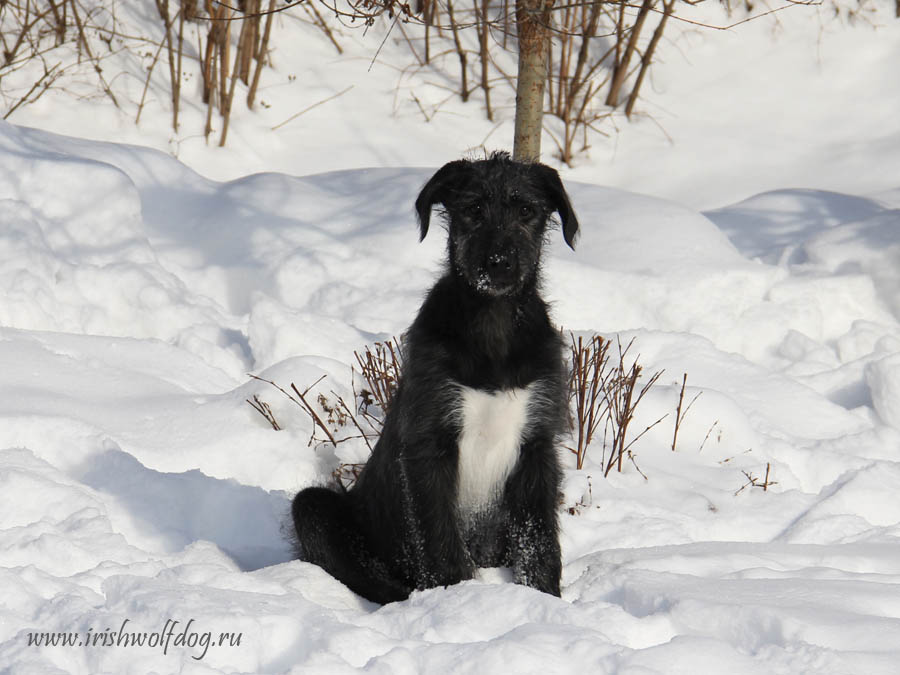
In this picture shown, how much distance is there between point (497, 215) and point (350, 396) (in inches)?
85.2

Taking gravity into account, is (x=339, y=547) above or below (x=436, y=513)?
below

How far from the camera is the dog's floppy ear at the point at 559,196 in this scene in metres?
3.54

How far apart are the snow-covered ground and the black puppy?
0.22 m

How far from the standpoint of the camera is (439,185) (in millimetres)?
3531

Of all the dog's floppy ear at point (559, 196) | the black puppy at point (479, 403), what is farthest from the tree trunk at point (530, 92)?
the black puppy at point (479, 403)

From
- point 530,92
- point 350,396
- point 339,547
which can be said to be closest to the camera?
point 339,547

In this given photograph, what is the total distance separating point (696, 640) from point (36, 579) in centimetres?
180

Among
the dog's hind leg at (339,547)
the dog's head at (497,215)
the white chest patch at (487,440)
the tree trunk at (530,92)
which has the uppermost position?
the tree trunk at (530,92)

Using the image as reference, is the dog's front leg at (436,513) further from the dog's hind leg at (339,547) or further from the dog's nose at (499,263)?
the dog's nose at (499,263)

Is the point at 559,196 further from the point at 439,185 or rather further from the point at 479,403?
the point at 479,403

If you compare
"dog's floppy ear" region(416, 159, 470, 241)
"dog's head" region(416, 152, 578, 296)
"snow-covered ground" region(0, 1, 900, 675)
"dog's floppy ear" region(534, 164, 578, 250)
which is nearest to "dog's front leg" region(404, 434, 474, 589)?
"snow-covered ground" region(0, 1, 900, 675)

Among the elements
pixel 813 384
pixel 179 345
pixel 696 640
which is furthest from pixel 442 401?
pixel 813 384

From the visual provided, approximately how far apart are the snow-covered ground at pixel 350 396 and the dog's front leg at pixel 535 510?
121mm

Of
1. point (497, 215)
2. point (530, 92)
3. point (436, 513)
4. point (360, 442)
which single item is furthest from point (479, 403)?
point (530, 92)
